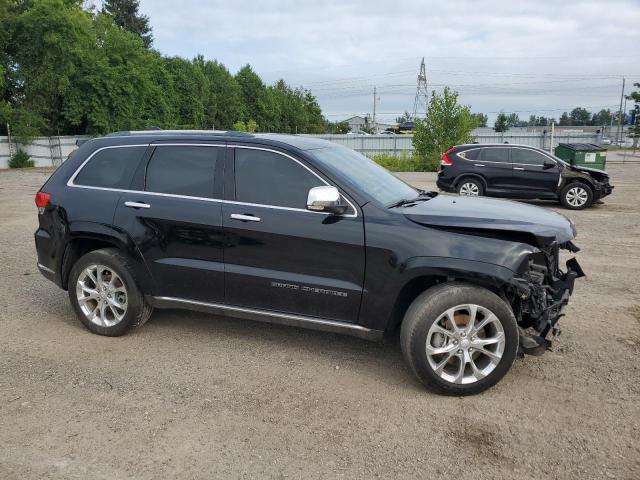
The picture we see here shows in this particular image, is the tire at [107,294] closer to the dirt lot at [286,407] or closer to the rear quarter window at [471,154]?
the dirt lot at [286,407]

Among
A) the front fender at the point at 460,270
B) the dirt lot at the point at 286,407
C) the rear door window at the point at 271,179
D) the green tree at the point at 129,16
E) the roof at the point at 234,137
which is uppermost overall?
the green tree at the point at 129,16

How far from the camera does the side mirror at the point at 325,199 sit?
12.2 ft

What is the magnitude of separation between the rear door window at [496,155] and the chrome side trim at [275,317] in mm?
10840

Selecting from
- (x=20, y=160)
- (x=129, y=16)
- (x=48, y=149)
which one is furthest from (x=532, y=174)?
(x=129, y=16)

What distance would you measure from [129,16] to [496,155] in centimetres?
6280

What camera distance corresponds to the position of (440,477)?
2.89 meters

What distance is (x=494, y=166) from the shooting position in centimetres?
1357

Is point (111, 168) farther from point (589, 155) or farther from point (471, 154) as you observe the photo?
point (589, 155)

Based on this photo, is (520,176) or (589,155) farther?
(589,155)

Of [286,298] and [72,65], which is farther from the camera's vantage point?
[72,65]

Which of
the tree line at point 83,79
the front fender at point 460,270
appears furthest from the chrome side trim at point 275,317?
the tree line at point 83,79

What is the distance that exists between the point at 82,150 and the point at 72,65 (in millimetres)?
35926

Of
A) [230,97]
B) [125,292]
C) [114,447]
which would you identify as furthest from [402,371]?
[230,97]

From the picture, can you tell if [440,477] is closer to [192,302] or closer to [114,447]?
[114,447]
